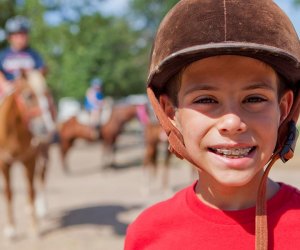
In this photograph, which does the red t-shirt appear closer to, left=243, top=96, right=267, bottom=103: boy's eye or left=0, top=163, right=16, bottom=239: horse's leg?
left=243, top=96, right=267, bottom=103: boy's eye

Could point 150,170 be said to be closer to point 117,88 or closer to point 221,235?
point 221,235

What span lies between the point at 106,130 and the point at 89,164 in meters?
1.52

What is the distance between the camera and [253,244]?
1345mm

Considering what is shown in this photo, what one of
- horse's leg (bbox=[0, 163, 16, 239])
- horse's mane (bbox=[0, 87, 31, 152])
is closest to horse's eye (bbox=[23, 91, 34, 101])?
horse's mane (bbox=[0, 87, 31, 152])

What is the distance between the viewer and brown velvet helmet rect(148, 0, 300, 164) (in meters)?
1.27

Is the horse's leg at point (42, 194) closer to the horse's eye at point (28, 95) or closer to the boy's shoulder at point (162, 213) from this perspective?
the horse's eye at point (28, 95)

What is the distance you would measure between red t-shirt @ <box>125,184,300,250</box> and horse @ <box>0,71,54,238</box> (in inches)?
184

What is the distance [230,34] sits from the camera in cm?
127

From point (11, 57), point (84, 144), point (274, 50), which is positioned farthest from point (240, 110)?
point (84, 144)

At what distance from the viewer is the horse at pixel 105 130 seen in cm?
1379

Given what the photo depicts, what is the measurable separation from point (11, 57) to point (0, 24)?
726 inches

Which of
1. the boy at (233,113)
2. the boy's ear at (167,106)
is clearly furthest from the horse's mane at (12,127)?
the boy at (233,113)

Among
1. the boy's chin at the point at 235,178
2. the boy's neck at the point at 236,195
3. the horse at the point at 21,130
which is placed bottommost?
the horse at the point at 21,130

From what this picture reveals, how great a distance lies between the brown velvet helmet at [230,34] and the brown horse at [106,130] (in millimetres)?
12354
